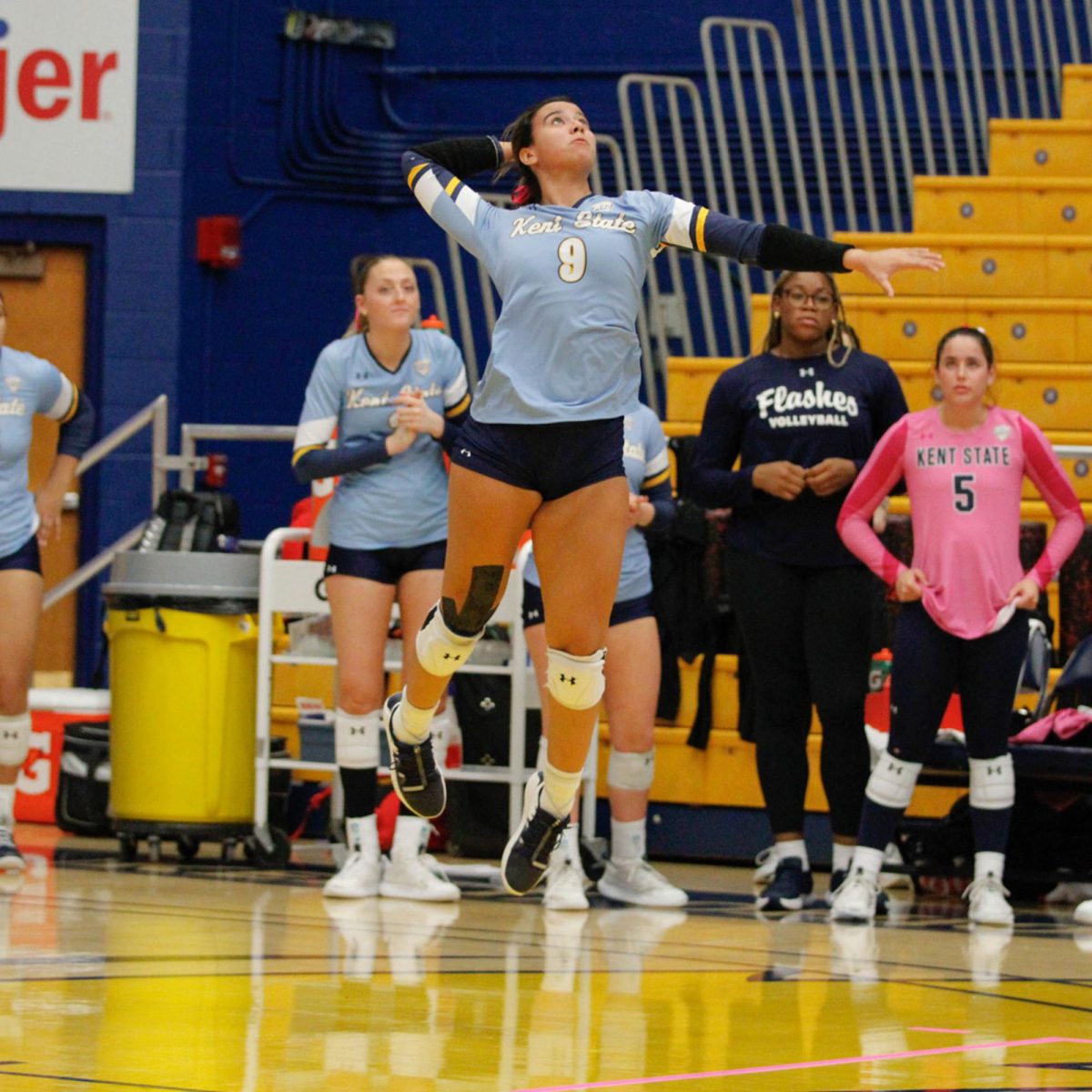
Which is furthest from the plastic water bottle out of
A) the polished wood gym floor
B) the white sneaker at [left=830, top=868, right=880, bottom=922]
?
the white sneaker at [left=830, top=868, right=880, bottom=922]

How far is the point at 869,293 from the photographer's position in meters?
8.77

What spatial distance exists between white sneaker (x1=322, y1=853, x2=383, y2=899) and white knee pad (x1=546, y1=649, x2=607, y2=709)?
6.70ft

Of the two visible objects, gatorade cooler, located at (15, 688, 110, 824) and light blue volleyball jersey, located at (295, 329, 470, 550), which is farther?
gatorade cooler, located at (15, 688, 110, 824)

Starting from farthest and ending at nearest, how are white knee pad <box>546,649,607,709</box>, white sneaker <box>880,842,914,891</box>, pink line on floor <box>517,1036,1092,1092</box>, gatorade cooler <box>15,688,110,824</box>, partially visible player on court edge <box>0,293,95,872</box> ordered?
gatorade cooler <box>15,688,110,824</box>, white sneaker <box>880,842,914,891</box>, partially visible player on court edge <box>0,293,95,872</box>, white knee pad <box>546,649,607,709</box>, pink line on floor <box>517,1036,1092,1092</box>

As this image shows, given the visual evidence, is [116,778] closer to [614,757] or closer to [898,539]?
[614,757]

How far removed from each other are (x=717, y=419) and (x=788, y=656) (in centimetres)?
76

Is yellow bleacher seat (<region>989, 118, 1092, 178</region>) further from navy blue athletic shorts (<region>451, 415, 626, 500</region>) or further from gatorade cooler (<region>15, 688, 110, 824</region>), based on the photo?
navy blue athletic shorts (<region>451, 415, 626, 500</region>)

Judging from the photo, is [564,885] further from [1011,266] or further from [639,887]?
[1011,266]

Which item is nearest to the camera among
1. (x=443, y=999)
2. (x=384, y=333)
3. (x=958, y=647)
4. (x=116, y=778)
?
(x=443, y=999)

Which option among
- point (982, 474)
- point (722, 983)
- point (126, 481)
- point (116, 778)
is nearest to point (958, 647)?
point (982, 474)

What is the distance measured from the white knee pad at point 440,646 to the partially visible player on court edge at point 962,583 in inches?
71.7

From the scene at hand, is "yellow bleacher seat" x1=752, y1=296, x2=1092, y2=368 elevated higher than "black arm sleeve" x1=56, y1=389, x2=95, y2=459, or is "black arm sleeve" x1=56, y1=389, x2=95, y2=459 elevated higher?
"yellow bleacher seat" x1=752, y1=296, x2=1092, y2=368

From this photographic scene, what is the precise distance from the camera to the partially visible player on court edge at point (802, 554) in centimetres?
606

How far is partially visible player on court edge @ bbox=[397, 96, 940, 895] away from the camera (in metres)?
4.09
